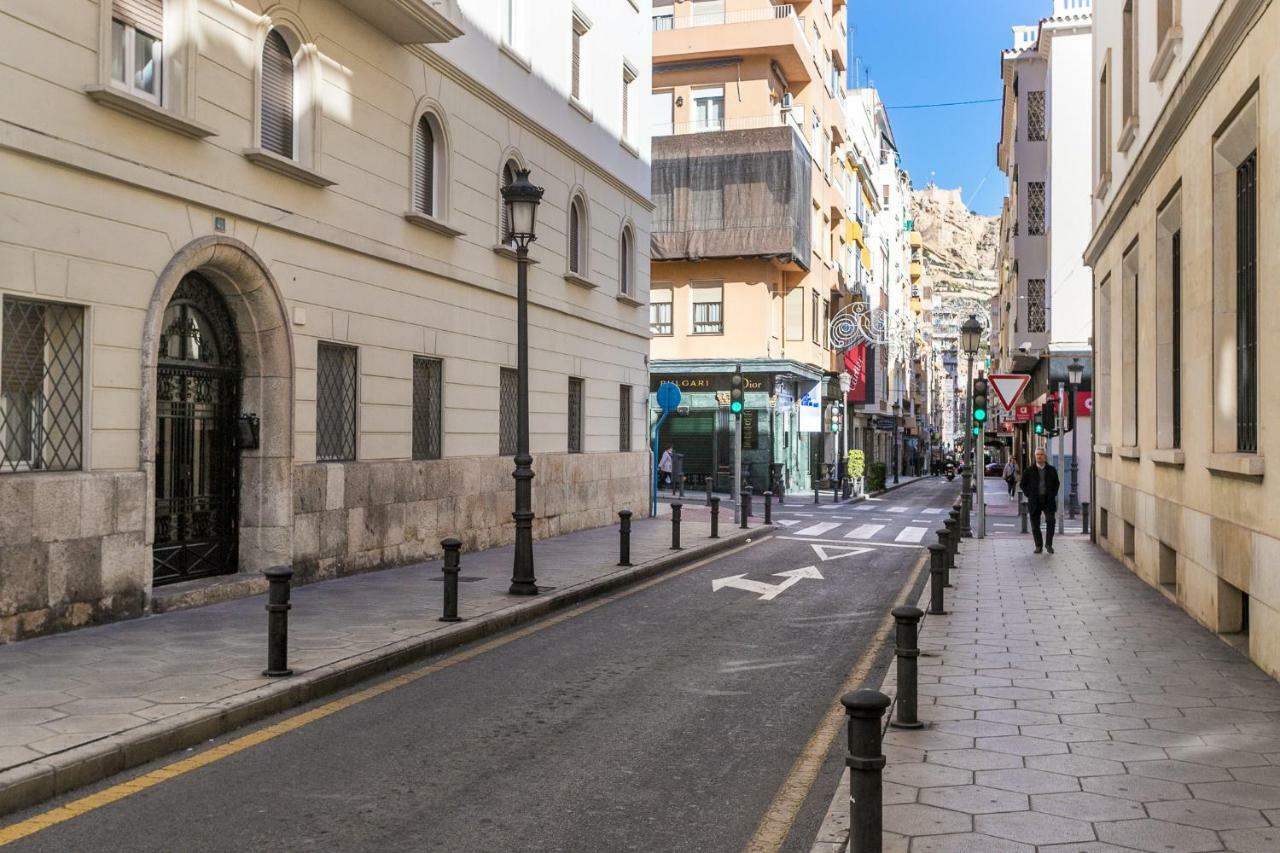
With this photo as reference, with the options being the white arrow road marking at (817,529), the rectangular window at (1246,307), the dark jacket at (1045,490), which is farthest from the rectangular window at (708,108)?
the rectangular window at (1246,307)

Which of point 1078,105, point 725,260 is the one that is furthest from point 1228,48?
point 725,260

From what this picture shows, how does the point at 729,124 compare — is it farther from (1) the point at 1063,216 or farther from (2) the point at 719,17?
(1) the point at 1063,216

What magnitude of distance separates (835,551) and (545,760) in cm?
1387

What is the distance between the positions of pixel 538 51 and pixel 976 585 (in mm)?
Result: 11362

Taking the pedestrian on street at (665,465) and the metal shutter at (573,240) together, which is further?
the pedestrian on street at (665,465)

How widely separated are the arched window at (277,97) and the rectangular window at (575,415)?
939 centimetres

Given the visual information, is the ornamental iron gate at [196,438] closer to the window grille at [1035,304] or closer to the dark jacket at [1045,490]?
the dark jacket at [1045,490]

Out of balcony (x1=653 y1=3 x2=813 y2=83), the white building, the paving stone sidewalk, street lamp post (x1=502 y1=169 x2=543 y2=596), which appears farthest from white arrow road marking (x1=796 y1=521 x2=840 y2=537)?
balcony (x1=653 y1=3 x2=813 y2=83)

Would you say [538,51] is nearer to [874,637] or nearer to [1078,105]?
[874,637]

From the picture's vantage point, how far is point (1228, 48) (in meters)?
9.29

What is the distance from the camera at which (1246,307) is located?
31.0 ft

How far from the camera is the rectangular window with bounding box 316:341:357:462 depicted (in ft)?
44.0

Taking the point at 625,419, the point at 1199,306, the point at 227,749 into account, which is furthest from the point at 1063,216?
the point at 227,749

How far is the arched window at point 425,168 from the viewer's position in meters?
15.7
